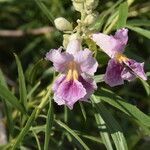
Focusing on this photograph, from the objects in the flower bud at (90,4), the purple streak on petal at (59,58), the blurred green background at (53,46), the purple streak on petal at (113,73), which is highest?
the flower bud at (90,4)

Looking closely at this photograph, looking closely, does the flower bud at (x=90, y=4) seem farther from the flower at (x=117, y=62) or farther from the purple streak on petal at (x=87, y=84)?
the purple streak on petal at (x=87, y=84)

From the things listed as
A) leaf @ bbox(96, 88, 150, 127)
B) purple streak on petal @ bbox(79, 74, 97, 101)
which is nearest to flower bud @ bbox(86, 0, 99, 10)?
purple streak on petal @ bbox(79, 74, 97, 101)

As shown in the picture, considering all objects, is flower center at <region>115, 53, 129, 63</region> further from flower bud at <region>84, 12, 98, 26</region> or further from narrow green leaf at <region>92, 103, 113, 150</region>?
narrow green leaf at <region>92, 103, 113, 150</region>

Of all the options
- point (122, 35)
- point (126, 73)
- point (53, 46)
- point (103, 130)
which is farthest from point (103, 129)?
point (53, 46)

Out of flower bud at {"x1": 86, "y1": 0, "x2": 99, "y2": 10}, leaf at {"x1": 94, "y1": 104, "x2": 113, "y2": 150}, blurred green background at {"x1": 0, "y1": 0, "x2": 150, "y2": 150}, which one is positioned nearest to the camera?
flower bud at {"x1": 86, "y1": 0, "x2": 99, "y2": 10}

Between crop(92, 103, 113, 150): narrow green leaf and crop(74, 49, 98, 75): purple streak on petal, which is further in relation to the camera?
crop(92, 103, 113, 150): narrow green leaf

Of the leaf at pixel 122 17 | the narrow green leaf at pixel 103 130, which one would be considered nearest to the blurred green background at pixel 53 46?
the narrow green leaf at pixel 103 130

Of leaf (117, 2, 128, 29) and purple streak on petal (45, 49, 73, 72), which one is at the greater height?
purple streak on petal (45, 49, 73, 72)
